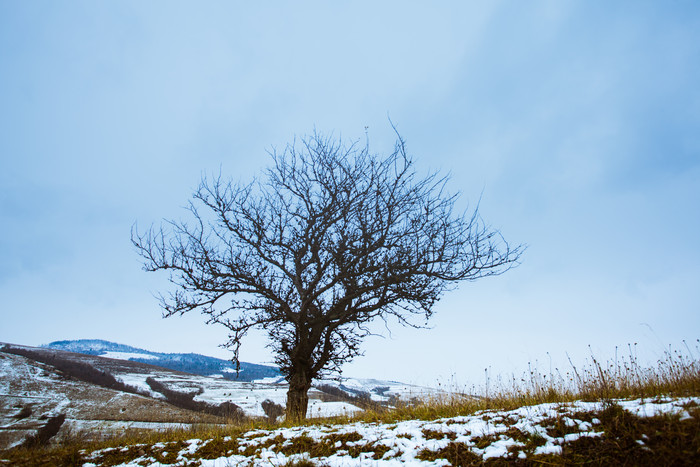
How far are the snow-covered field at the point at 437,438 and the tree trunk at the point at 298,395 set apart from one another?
446 centimetres

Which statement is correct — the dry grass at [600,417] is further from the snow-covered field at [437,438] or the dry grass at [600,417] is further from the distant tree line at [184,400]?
the distant tree line at [184,400]

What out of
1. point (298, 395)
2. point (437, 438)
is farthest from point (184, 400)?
point (437, 438)

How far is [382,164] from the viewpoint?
11234mm

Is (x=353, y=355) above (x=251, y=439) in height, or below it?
above

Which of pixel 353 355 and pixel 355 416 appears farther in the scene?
pixel 353 355

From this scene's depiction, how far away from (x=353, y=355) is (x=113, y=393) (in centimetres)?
5609

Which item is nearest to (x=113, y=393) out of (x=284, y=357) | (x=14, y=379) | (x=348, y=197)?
(x=14, y=379)

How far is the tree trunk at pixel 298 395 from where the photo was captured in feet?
34.7

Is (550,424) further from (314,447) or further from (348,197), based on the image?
(348,197)

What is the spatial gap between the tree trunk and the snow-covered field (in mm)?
4461

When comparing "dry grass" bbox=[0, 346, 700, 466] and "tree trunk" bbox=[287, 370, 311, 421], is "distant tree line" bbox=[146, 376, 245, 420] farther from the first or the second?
"dry grass" bbox=[0, 346, 700, 466]

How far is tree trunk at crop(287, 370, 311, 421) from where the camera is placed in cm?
1057

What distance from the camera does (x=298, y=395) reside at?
11.1 m

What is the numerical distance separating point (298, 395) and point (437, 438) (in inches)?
294
